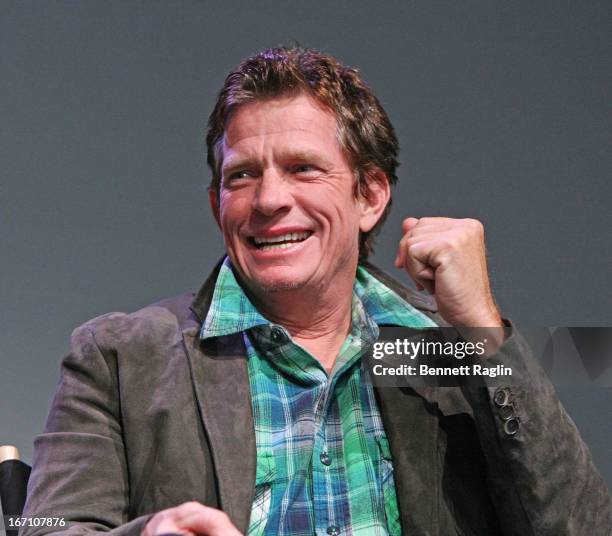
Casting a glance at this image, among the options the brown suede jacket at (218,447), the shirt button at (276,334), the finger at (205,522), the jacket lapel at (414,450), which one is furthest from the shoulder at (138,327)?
the finger at (205,522)

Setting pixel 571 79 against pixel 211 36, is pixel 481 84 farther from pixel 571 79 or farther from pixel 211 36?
pixel 211 36

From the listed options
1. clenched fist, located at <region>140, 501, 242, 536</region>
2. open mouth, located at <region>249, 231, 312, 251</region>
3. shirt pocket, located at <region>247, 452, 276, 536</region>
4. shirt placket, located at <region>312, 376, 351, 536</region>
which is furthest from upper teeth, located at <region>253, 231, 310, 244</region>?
clenched fist, located at <region>140, 501, 242, 536</region>

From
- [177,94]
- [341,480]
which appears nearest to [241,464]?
[341,480]

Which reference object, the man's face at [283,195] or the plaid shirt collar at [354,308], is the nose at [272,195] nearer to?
the man's face at [283,195]

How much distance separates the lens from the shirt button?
73.0 inches

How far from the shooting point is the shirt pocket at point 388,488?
1.77 metres

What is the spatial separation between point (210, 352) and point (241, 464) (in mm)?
239

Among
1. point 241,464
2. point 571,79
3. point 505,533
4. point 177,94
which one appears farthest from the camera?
point 571,79

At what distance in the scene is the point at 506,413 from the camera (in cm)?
172

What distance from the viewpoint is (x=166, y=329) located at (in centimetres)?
183

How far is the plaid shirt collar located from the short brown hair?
21 centimetres

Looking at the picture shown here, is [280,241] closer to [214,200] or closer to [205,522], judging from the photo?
[214,200]

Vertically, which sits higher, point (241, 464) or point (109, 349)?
point (109, 349)

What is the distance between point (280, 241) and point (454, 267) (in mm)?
342
